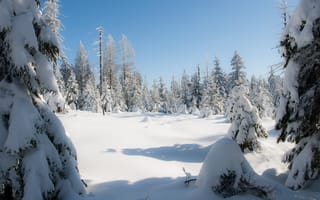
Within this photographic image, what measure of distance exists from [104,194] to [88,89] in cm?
4043

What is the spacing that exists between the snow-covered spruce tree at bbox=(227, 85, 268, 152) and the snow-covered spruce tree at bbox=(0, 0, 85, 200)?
834 centimetres

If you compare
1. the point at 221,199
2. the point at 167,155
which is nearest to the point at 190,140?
the point at 167,155

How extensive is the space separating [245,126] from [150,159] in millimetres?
4294

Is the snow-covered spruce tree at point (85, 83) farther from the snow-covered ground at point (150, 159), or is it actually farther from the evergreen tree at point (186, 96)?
the snow-covered ground at point (150, 159)

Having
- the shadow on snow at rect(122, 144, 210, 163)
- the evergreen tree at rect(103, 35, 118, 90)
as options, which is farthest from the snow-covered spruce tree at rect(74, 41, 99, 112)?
the shadow on snow at rect(122, 144, 210, 163)

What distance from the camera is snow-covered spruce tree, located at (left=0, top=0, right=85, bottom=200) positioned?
5043 millimetres

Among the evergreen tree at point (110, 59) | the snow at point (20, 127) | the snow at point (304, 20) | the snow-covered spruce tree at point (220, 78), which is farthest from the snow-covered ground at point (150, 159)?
the snow-covered spruce tree at point (220, 78)

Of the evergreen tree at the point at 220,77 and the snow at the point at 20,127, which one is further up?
the evergreen tree at the point at 220,77

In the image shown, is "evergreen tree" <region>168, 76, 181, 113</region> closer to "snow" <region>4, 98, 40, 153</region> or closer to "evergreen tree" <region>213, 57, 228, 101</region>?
"evergreen tree" <region>213, 57, 228, 101</region>

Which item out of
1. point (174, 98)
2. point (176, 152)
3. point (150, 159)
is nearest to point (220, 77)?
point (174, 98)

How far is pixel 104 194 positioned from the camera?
659 centimetres

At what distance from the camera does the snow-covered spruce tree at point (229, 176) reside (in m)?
5.69

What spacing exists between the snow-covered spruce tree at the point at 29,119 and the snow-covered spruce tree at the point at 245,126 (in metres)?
8.34

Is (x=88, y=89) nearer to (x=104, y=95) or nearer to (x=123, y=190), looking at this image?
(x=104, y=95)
